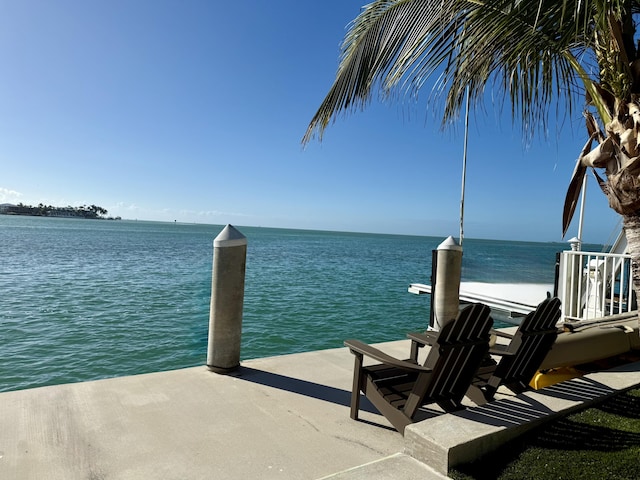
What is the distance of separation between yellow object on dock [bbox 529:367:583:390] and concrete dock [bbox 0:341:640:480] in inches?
13.9

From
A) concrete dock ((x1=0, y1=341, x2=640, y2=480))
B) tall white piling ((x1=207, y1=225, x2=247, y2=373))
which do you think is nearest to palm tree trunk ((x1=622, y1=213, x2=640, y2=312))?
concrete dock ((x1=0, y1=341, x2=640, y2=480))

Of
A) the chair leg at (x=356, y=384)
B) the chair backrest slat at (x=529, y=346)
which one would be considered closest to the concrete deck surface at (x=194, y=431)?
the chair leg at (x=356, y=384)

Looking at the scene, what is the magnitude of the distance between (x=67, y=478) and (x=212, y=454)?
0.81 metres

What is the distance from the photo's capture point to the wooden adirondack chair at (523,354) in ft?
10.5

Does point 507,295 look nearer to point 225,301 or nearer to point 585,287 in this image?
point 585,287

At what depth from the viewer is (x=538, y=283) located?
12.3 meters

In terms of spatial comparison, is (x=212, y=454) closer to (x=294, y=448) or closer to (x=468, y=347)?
(x=294, y=448)

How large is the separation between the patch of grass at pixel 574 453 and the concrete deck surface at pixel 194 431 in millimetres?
390

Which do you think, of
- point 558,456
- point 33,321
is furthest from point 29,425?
point 33,321

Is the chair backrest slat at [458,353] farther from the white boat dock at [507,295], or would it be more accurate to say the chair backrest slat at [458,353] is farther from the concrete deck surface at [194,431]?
the white boat dock at [507,295]

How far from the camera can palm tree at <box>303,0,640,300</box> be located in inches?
88.3

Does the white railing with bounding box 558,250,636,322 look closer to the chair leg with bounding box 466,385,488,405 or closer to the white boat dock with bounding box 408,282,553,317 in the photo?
the white boat dock with bounding box 408,282,553,317

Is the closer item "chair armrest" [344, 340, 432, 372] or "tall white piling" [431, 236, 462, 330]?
"chair armrest" [344, 340, 432, 372]

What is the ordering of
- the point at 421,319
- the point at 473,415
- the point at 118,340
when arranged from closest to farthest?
1. the point at 473,415
2. the point at 118,340
3. the point at 421,319
